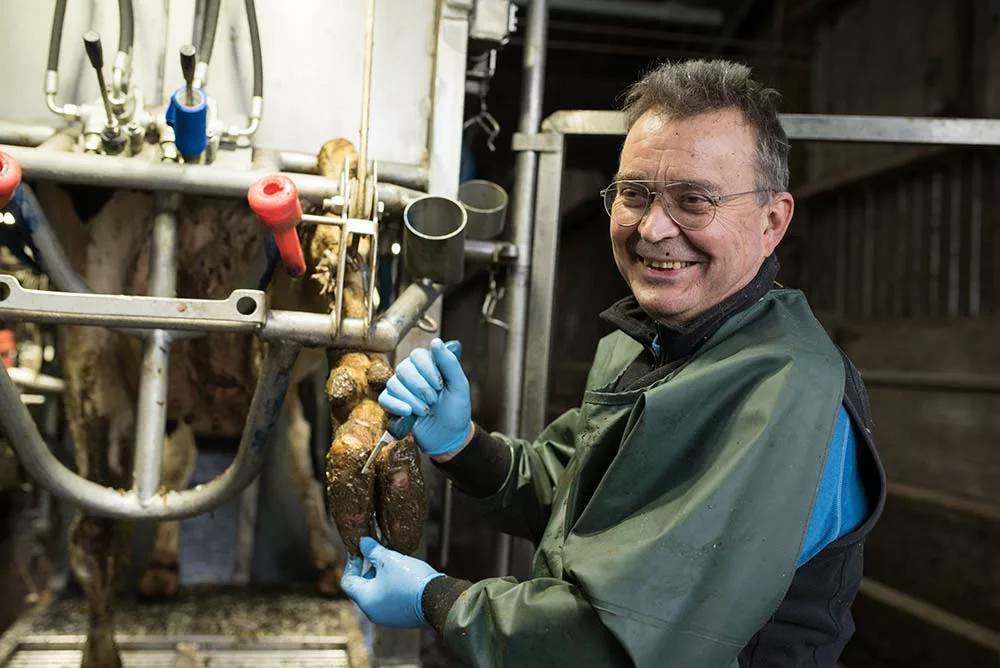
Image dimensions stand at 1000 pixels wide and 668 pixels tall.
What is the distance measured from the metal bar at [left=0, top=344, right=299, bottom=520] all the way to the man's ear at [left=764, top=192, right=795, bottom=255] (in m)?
0.90

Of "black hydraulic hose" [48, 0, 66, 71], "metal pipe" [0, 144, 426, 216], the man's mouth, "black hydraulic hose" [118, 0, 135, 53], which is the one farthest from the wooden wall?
"black hydraulic hose" [48, 0, 66, 71]

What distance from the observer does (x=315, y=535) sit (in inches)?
113

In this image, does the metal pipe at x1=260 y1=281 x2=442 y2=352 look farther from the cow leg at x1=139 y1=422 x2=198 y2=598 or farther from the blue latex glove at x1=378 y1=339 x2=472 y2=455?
the cow leg at x1=139 y1=422 x2=198 y2=598

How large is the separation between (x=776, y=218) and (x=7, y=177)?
1.28 metres

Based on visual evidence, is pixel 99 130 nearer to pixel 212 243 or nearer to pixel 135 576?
pixel 212 243

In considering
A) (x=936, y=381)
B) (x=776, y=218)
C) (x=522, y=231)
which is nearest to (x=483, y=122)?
(x=522, y=231)

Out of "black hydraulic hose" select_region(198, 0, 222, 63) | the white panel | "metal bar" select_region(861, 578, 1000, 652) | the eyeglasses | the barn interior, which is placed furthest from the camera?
"metal bar" select_region(861, 578, 1000, 652)

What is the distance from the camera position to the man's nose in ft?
4.02

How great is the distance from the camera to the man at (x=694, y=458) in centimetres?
101

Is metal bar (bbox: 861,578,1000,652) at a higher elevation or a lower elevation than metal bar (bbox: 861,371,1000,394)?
lower

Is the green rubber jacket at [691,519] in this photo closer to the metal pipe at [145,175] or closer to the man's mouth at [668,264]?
the man's mouth at [668,264]

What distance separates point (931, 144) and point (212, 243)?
68.3 inches

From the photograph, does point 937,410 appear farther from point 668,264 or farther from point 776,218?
point 668,264

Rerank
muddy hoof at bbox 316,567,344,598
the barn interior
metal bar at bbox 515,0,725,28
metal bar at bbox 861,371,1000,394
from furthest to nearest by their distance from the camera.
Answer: metal bar at bbox 515,0,725,28 → metal bar at bbox 861,371,1000,394 → muddy hoof at bbox 316,567,344,598 → the barn interior
